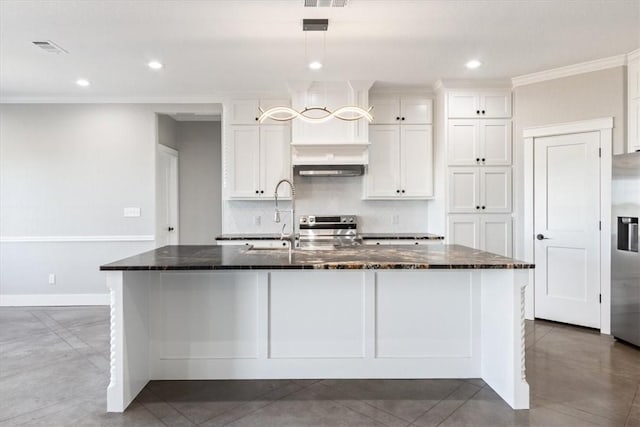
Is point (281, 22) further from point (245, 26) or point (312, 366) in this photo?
point (312, 366)

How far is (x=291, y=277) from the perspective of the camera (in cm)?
265

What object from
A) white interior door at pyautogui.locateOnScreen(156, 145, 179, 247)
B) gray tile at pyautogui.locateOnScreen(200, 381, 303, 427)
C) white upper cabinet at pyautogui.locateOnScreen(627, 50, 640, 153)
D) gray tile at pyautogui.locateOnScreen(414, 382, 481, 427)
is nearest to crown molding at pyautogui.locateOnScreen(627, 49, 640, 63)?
white upper cabinet at pyautogui.locateOnScreen(627, 50, 640, 153)

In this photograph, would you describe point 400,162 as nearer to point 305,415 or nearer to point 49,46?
point 305,415

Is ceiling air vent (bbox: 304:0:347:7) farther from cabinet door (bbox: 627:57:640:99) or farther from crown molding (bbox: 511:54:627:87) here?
cabinet door (bbox: 627:57:640:99)

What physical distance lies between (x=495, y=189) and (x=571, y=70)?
1391 mm

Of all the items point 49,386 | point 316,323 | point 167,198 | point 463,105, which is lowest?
point 49,386

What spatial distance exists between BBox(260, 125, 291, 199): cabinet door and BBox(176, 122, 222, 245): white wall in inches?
62.5

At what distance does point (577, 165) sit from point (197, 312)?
12.6 ft

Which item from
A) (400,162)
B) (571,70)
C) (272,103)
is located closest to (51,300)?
(272,103)

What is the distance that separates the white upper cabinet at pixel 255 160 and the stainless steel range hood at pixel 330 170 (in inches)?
9.2

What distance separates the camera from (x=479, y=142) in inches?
173

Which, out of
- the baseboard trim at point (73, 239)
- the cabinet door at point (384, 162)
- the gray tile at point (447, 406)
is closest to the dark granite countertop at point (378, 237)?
the cabinet door at point (384, 162)

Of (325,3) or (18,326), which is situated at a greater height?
(325,3)

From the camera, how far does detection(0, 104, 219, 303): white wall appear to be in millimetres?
4852
